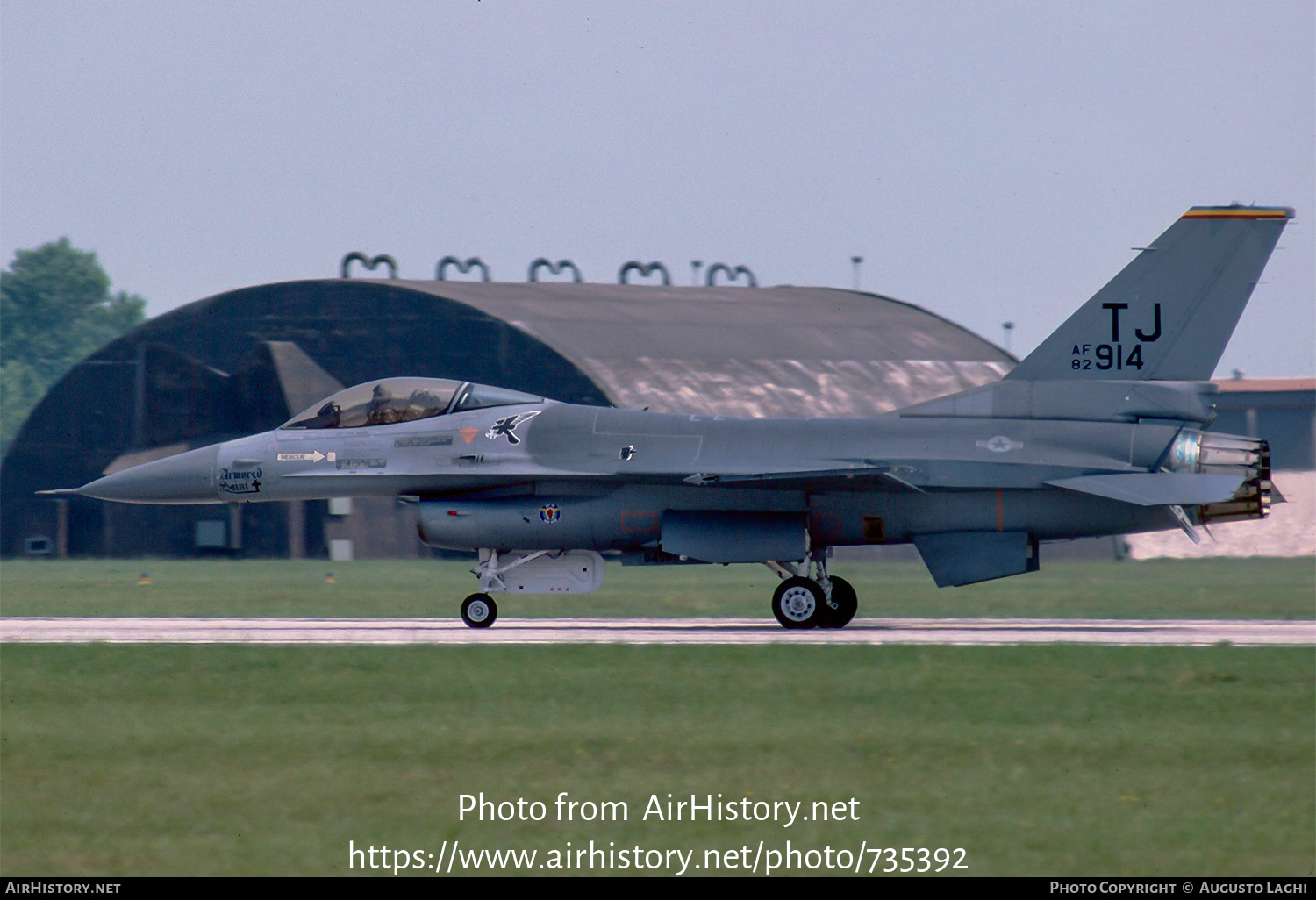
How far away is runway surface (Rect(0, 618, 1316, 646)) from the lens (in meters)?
19.8

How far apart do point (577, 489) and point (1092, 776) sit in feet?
41.0

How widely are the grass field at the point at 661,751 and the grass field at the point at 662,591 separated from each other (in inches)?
391

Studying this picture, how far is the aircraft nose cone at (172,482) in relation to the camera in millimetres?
23766

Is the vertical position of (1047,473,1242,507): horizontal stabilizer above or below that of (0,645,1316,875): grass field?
above

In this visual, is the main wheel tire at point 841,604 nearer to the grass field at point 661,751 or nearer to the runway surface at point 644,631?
the runway surface at point 644,631

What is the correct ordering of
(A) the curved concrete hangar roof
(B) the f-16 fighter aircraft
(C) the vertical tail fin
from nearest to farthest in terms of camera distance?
(B) the f-16 fighter aircraft < (C) the vertical tail fin < (A) the curved concrete hangar roof

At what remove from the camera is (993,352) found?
56094 mm

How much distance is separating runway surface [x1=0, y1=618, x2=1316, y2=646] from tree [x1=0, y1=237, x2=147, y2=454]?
2738 inches

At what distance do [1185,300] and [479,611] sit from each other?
10293mm

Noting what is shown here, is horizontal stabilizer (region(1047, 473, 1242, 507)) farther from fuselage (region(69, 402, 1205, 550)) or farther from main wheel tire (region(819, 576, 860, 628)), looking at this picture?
main wheel tire (region(819, 576, 860, 628))

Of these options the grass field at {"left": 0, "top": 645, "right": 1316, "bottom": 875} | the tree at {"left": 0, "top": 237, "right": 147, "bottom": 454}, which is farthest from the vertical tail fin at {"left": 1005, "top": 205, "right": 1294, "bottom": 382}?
the tree at {"left": 0, "top": 237, "right": 147, "bottom": 454}

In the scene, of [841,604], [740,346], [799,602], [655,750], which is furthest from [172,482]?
[740,346]

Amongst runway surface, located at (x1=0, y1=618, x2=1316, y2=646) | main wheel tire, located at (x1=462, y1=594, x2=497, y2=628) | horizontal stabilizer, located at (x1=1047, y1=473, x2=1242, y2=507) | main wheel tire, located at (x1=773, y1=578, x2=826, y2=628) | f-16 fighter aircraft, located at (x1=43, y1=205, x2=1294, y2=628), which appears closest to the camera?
runway surface, located at (x1=0, y1=618, x2=1316, y2=646)

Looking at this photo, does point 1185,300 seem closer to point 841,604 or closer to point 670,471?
point 841,604
